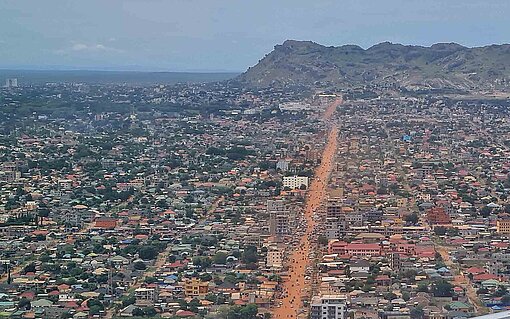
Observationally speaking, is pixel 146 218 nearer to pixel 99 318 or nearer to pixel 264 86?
pixel 99 318

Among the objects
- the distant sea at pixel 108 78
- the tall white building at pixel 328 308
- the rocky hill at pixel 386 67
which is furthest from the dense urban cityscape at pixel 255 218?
the distant sea at pixel 108 78

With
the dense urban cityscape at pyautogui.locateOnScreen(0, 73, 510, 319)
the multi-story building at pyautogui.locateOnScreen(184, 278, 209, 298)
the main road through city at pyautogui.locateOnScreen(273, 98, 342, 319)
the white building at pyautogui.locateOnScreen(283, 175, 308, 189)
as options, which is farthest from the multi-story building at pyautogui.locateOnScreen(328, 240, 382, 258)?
the white building at pyautogui.locateOnScreen(283, 175, 308, 189)

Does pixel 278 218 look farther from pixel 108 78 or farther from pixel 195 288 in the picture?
pixel 108 78

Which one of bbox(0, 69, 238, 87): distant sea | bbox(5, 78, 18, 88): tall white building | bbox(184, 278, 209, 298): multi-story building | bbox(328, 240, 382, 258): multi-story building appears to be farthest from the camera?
bbox(0, 69, 238, 87): distant sea

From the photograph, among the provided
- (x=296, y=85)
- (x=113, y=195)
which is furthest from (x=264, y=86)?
(x=113, y=195)

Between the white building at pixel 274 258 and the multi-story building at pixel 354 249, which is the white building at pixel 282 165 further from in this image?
the white building at pixel 274 258

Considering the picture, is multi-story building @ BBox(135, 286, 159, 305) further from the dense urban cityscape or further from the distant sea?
the distant sea
